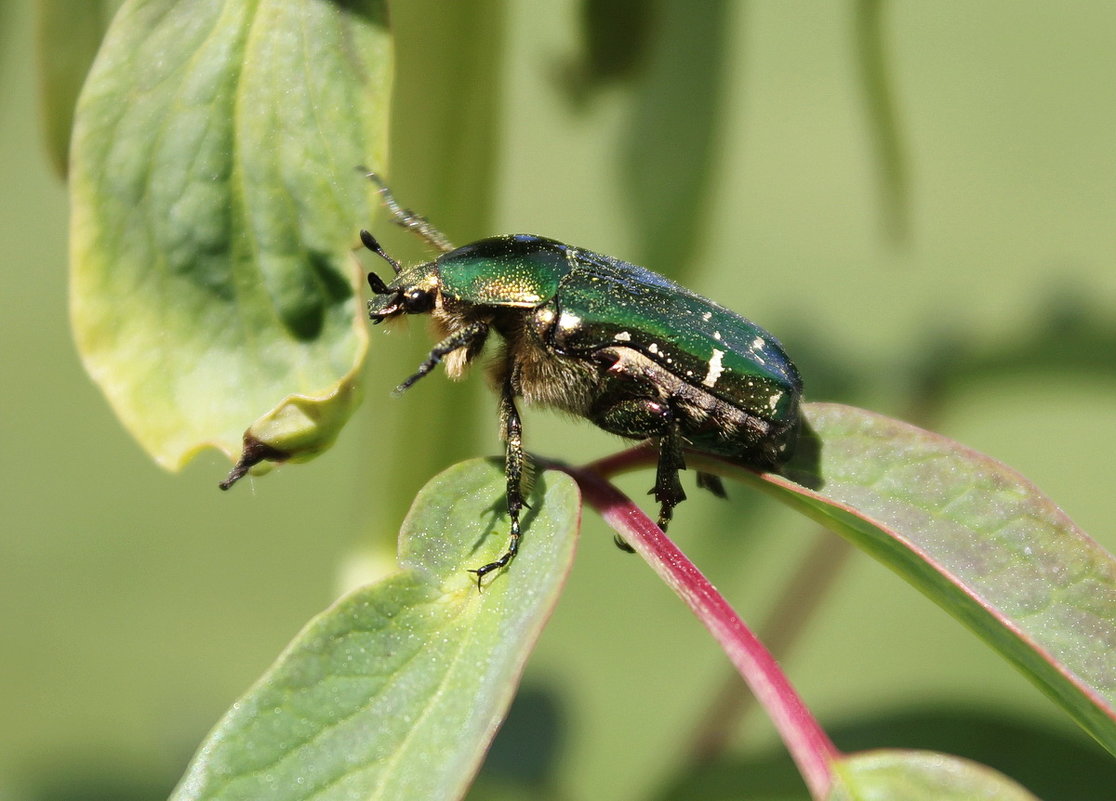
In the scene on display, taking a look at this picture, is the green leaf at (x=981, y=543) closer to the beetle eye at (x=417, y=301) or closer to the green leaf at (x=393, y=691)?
the green leaf at (x=393, y=691)

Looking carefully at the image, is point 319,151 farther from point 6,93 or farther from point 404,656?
point 6,93

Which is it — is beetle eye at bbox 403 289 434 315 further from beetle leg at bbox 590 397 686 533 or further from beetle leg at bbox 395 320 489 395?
beetle leg at bbox 590 397 686 533

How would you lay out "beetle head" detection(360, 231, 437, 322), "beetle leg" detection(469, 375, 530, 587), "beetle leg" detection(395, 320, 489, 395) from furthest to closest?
"beetle head" detection(360, 231, 437, 322), "beetle leg" detection(395, 320, 489, 395), "beetle leg" detection(469, 375, 530, 587)

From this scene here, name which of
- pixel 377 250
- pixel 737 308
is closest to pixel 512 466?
pixel 377 250

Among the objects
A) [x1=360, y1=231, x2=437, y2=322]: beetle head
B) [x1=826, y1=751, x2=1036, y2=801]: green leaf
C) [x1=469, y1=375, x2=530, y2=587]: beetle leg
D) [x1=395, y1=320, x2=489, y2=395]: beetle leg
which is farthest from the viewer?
[x1=360, y1=231, x2=437, y2=322]: beetle head

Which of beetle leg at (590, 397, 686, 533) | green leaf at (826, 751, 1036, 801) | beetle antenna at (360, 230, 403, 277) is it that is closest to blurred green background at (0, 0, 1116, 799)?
beetle antenna at (360, 230, 403, 277)

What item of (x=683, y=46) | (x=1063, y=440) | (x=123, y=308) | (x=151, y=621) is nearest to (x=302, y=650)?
(x=123, y=308)

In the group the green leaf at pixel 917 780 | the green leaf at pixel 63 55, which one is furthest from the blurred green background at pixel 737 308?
the green leaf at pixel 917 780
